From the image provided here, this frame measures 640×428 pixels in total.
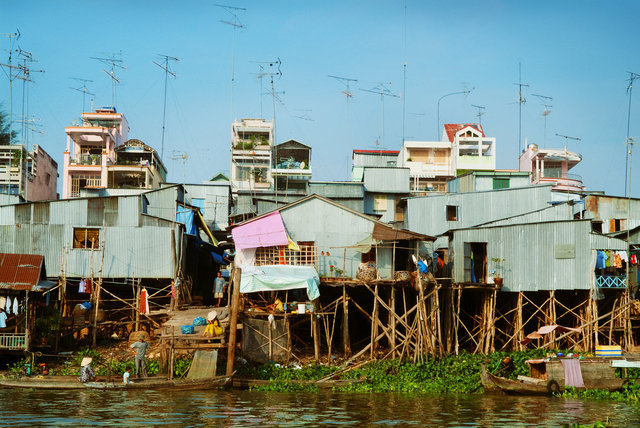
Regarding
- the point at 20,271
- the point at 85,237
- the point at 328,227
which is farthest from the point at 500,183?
the point at 20,271

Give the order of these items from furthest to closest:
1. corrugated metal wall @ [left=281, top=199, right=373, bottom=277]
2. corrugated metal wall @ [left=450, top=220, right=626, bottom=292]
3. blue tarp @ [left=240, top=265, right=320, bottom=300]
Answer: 1. corrugated metal wall @ [left=450, top=220, right=626, bottom=292]
2. corrugated metal wall @ [left=281, top=199, right=373, bottom=277]
3. blue tarp @ [left=240, top=265, right=320, bottom=300]

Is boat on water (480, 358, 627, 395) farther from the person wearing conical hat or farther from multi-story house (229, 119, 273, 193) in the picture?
multi-story house (229, 119, 273, 193)

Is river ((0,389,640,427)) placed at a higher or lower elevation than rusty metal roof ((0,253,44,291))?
lower

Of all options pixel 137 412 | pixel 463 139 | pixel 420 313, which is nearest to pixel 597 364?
pixel 420 313

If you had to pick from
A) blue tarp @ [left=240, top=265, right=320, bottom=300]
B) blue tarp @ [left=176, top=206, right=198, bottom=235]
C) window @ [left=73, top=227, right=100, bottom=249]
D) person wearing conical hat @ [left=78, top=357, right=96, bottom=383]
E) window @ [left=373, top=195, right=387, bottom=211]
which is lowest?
person wearing conical hat @ [left=78, top=357, right=96, bottom=383]

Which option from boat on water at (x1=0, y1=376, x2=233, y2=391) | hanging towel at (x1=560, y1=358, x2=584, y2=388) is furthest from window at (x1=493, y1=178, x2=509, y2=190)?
boat on water at (x1=0, y1=376, x2=233, y2=391)

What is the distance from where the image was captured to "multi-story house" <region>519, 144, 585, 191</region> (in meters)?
59.7

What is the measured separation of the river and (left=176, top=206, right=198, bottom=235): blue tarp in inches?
596

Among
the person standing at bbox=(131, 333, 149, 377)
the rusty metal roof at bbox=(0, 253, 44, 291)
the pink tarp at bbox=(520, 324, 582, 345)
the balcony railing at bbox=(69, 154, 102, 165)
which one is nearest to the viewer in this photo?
the person standing at bbox=(131, 333, 149, 377)

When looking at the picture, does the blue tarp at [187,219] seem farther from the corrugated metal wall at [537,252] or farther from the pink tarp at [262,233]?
the corrugated metal wall at [537,252]

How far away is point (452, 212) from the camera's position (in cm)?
4278

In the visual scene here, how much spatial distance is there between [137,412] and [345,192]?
29065 mm

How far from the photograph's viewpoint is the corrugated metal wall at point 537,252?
3441 cm

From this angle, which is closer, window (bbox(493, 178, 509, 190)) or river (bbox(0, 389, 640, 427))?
river (bbox(0, 389, 640, 427))
